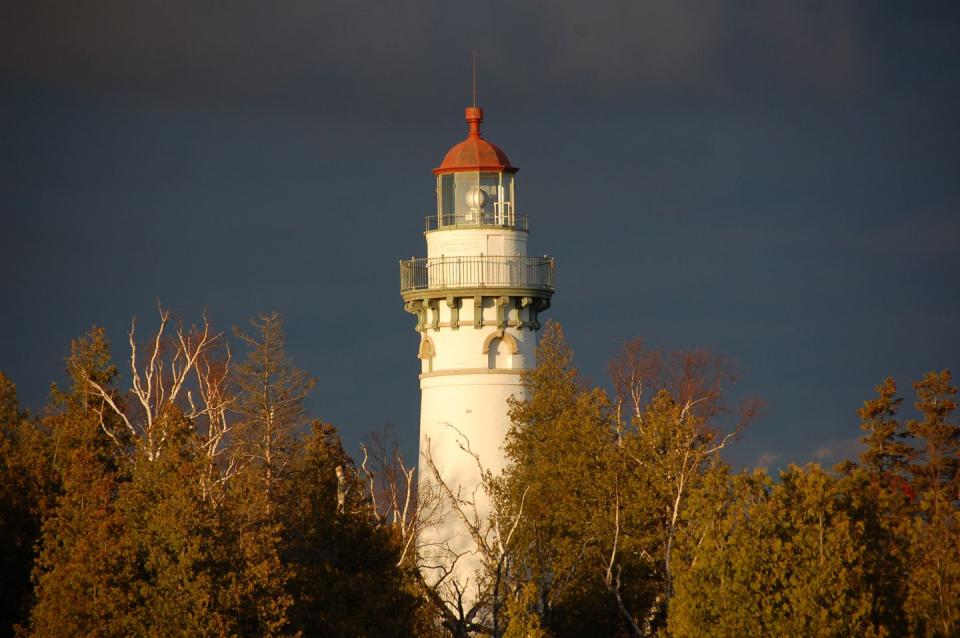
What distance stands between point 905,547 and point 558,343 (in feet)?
32.7

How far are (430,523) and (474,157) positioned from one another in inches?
386

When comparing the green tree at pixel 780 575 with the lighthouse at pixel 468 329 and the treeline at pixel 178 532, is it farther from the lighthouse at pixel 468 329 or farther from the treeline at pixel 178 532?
the lighthouse at pixel 468 329

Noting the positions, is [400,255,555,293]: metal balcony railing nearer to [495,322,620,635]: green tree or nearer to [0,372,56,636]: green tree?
[495,322,620,635]: green tree

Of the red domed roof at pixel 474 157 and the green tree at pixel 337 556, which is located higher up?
the red domed roof at pixel 474 157

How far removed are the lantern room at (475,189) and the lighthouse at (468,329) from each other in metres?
0.03

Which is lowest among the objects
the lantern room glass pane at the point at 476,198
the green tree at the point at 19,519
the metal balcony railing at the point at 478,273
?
the green tree at the point at 19,519

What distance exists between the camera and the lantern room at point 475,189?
179 feet

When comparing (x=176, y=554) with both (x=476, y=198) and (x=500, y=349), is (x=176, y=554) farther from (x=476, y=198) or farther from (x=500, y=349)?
(x=476, y=198)

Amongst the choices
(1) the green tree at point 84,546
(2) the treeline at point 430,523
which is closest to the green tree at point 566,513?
(2) the treeline at point 430,523

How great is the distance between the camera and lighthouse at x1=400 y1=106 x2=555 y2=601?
53.2 meters

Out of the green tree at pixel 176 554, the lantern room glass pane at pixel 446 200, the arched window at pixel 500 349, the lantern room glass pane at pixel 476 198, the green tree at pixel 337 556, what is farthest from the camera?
the lantern room glass pane at pixel 446 200

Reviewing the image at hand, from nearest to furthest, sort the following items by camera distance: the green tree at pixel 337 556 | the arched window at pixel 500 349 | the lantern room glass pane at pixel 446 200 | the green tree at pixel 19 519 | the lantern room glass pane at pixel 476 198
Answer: the green tree at pixel 337 556
the green tree at pixel 19 519
the arched window at pixel 500 349
the lantern room glass pane at pixel 476 198
the lantern room glass pane at pixel 446 200

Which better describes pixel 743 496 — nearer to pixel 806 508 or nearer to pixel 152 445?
pixel 806 508

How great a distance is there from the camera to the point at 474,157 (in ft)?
179
